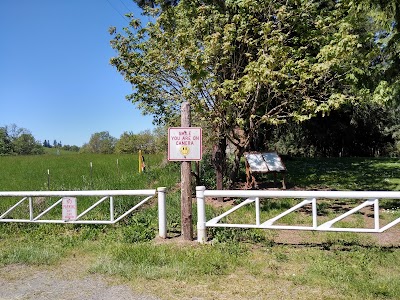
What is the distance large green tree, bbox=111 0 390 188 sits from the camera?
8.05m

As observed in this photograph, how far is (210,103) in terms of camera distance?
9094mm

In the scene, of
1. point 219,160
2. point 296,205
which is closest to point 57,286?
point 296,205

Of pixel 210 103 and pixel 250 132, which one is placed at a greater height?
pixel 210 103

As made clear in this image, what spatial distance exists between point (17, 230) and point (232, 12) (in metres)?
7.42

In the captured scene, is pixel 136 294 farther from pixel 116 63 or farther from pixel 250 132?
pixel 116 63

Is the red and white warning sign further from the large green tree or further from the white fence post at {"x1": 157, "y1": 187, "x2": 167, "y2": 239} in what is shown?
the large green tree

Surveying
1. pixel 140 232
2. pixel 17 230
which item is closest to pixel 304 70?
pixel 140 232

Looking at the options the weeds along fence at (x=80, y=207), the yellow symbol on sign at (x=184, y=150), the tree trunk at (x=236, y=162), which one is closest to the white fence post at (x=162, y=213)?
the weeds along fence at (x=80, y=207)

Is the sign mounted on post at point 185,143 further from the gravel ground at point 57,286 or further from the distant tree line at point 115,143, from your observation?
the distant tree line at point 115,143

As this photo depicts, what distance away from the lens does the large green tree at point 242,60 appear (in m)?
8.05

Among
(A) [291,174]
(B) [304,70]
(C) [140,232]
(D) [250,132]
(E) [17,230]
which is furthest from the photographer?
(A) [291,174]

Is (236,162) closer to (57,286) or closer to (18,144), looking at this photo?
(57,286)

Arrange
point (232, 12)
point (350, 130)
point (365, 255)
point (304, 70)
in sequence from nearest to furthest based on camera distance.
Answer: point (365, 255)
point (304, 70)
point (232, 12)
point (350, 130)

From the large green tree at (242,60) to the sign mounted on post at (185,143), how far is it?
2.10 metres
